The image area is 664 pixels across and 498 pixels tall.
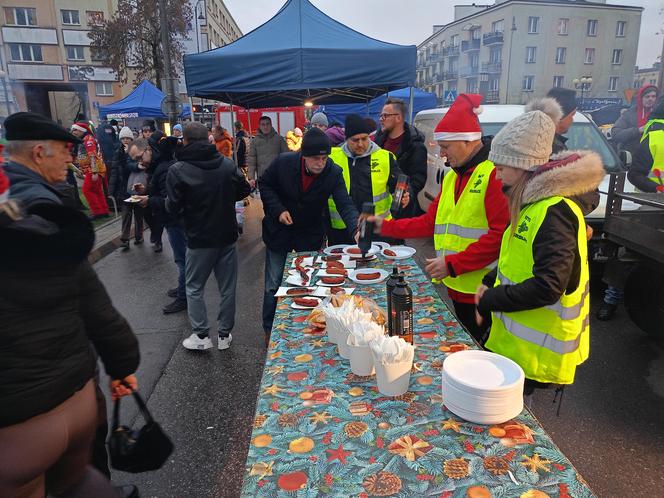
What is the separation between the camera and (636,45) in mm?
53531

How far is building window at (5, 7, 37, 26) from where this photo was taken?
45.6m

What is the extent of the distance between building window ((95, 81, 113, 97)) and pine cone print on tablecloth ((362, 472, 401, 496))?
56781 millimetres

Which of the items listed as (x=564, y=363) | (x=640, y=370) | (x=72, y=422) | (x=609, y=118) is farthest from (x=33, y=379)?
(x=609, y=118)

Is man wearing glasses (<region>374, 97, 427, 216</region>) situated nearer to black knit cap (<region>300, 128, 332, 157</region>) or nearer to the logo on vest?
black knit cap (<region>300, 128, 332, 157</region>)

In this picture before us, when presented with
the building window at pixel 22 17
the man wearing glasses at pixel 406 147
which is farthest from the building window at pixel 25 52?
the man wearing glasses at pixel 406 147

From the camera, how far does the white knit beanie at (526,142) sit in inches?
80.0

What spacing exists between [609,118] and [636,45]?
1860 inches

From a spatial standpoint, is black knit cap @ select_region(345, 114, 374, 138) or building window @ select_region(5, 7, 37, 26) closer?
black knit cap @ select_region(345, 114, 374, 138)

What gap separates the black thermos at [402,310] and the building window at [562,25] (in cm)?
6234

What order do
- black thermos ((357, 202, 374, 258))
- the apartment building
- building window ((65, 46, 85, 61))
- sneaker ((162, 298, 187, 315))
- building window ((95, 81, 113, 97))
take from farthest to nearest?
building window ((95, 81, 113, 97)) → building window ((65, 46, 85, 61)) → the apartment building → sneaker ((162, 298, 187, 315)) → black thermos ((357, 202, 374, 258))

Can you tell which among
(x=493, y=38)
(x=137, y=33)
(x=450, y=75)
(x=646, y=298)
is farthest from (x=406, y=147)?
(x=450, y=75)

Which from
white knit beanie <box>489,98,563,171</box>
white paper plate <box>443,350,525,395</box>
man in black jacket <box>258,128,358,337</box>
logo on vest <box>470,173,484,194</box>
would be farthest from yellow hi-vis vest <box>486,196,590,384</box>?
man in black jacket <box>258,128,358,337</box>

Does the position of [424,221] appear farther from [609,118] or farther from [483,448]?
[609,118]

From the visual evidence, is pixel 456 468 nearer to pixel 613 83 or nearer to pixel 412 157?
pixel 412 157
